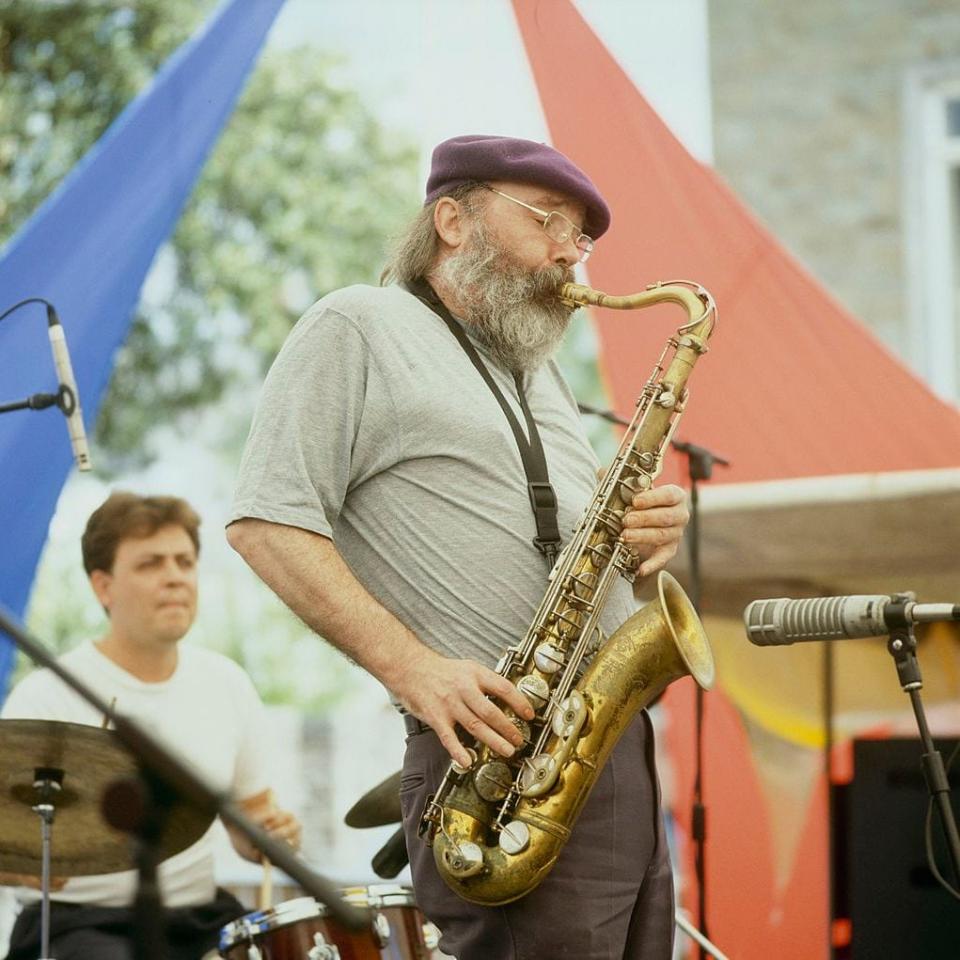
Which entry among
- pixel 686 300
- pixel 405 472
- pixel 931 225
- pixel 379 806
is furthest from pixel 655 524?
pixel 931 225

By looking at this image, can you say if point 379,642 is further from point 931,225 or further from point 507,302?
point 931,225

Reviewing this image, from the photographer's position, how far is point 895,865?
435 centimetres

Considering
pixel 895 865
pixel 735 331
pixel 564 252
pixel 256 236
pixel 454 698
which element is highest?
pixel 256 236

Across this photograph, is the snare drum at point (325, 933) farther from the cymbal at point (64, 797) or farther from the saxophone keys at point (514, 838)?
the saxophone keys at point (514, 838)

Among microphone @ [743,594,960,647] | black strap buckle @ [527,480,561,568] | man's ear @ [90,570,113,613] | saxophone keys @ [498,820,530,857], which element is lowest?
saxophone keys @ [498,820,530,857]

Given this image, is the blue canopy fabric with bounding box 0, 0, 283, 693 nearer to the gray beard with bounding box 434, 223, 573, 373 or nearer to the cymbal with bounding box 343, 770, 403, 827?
the cymbal with bounding box 343, 770, 403, 827

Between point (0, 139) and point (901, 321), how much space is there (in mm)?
6922

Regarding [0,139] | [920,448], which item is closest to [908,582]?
[920,448]

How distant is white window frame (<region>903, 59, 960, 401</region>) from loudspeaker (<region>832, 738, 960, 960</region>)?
473 cm

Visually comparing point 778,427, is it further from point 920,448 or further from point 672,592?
point 672,592

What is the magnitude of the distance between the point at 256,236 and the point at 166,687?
29.1 ft

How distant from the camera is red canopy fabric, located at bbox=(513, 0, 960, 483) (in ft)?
17.1

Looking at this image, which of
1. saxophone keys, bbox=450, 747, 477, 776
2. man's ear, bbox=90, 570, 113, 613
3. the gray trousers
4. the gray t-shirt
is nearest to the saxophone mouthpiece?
the gray t-shirt

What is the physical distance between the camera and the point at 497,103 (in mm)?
5828
